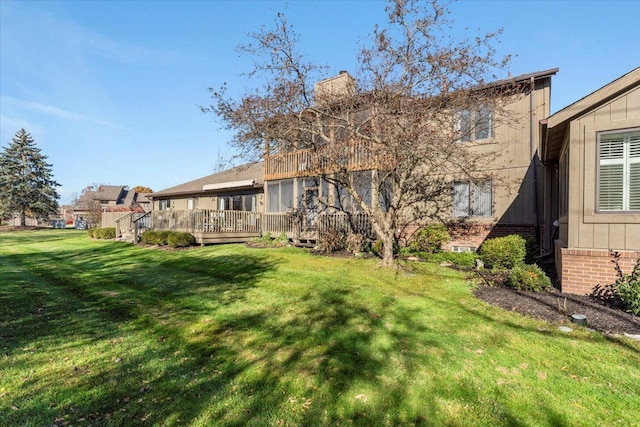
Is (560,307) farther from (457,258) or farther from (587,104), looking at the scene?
(457,258)

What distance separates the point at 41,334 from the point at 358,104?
29.7 feet

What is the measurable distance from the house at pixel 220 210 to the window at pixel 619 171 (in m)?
10.4

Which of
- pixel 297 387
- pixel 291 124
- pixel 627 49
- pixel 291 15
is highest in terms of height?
pixel 291 15

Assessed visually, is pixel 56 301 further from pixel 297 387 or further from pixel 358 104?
pixel 358 104

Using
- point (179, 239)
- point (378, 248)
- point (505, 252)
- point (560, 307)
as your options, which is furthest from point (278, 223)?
point (560, 307)

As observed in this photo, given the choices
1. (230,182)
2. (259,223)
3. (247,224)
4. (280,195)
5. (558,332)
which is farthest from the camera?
(230,182)

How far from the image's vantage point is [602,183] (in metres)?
6.35

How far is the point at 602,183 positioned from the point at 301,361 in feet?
21.3

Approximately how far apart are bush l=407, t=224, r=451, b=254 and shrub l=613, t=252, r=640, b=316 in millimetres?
5605

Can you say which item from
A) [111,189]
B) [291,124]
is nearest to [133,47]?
[291,124]

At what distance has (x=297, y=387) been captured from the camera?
11.4ft

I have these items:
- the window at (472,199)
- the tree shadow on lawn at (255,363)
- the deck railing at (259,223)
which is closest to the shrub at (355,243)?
the deck railing at (259,223)

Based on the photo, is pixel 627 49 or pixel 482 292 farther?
pixel 627 49

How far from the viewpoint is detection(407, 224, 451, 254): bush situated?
37.9 ft
